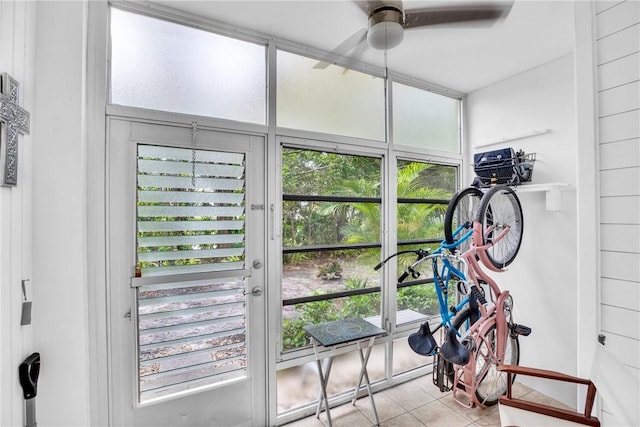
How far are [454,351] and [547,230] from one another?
1.50m

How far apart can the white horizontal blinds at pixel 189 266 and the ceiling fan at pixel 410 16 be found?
1.22 meters

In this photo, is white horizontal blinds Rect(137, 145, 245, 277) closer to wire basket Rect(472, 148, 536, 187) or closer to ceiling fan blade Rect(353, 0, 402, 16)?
ceiling fan blade Rect(353, 0, 402, 16)

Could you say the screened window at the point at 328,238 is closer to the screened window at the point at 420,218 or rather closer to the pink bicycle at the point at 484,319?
the screened window at the point at 420,218

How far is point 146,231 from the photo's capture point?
5.88ft

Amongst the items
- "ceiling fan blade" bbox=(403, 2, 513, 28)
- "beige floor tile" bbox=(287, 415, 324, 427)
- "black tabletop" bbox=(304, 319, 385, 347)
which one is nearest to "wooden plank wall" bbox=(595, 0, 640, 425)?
"ceiling fan blade" bbox=(403, 2, 513, 28)

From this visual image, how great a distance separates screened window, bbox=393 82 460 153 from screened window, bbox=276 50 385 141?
0.73ft

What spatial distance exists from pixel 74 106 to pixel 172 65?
740mm

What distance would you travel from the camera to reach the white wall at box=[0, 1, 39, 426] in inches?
41.1

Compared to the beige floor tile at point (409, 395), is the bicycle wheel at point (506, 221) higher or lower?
higher

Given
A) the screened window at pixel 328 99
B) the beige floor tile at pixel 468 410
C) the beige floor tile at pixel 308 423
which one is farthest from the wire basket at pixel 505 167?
the beige floor tile at pixel 308 423

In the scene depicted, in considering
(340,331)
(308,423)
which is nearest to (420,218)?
(340,331)

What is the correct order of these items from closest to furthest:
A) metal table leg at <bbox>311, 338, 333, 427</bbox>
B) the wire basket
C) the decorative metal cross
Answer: the decorative metal cross → metal table leg at <bbox>311, 338, 333, 427</bbox> → the wire basket

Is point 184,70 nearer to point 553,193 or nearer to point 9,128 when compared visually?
point 9,128

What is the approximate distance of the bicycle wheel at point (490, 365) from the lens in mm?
2176
